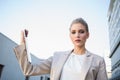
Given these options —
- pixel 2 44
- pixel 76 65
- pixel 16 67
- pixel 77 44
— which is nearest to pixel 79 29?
pixel 77 44

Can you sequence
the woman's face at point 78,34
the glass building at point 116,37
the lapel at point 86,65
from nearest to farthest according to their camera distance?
the lapel at point 86,65 → the woman's face at point 78,34 → the glass building at point 116,37

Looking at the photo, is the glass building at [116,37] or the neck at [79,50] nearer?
the neck at [79,50]

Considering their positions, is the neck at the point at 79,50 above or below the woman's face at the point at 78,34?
below

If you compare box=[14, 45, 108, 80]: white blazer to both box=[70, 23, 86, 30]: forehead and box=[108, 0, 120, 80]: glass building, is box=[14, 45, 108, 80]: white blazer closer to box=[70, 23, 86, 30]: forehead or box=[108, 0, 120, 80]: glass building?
box=[70, 23, 86, 30]: forehead

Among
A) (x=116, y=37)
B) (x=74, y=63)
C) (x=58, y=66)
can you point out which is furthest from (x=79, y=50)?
(x=116, y=37)

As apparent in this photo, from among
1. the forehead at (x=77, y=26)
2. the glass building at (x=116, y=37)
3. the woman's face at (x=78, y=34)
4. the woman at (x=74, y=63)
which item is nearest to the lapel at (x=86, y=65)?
the woman at (x=74, y=63)

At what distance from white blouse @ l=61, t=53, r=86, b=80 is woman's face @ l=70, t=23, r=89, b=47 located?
0.43ft

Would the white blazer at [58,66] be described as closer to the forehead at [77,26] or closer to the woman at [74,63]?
the woman at [74,63]

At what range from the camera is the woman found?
200cm

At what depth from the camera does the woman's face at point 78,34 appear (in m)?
2.07

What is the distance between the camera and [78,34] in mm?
2070

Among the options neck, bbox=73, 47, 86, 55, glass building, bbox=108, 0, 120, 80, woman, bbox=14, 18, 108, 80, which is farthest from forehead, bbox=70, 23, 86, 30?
glass building, bbox=108, 0, 120, 80

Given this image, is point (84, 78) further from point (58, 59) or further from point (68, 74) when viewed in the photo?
point (58, 59)

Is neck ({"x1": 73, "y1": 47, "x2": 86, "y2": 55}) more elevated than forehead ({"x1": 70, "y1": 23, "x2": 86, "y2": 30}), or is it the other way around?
forehead ({"x1": 70, "y1": 23, "x2": 86, "y2": 30})
